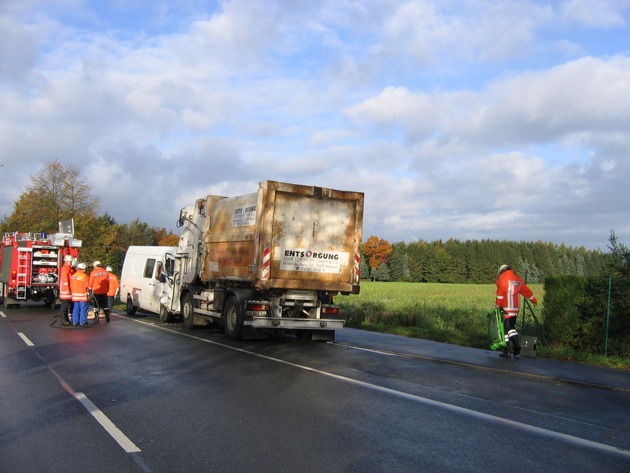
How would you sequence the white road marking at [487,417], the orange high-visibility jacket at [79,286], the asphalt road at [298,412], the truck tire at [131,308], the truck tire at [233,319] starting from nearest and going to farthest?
1. the asphalt road at [298,412]
2. the white road marking at [487,417]
3. the truck tire at [233,319]
4. the orange high-visibility jacket at [79,286]
5. the truck tire at [131,308]

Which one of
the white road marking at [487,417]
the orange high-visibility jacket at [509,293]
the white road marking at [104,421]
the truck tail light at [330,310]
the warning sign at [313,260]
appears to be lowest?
the white road marking at [104,421]

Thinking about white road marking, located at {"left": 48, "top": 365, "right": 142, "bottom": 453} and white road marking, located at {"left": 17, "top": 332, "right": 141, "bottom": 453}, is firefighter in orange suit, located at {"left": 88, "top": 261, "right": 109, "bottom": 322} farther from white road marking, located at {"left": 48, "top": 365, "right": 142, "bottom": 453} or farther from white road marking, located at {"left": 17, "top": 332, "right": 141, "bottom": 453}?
white road marking, located at {"left": 48, "top": 365, "right": 142, "bottom": 453}

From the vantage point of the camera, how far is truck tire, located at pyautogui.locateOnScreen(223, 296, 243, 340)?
13.8 meters

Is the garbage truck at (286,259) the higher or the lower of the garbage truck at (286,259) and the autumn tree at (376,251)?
the lower

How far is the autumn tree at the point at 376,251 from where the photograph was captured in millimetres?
124887

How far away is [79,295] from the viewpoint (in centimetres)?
1662

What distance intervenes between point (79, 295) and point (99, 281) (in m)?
2.29

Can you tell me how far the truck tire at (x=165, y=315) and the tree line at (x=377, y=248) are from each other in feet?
83.3

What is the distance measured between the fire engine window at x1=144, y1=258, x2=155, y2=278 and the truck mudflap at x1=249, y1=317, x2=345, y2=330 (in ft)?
25.7

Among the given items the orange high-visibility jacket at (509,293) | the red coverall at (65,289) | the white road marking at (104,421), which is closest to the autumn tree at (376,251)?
the red coverall at (65,289)

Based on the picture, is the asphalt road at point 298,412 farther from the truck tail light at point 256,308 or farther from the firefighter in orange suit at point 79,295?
the firefighter in orange suit at point 79,295

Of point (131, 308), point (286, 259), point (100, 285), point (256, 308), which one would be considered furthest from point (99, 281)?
point (286, 259)

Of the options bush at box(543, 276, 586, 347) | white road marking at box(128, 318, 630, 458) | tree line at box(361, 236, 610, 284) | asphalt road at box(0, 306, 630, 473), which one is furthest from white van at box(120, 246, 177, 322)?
tree line at box(361, 236, 610, 284)

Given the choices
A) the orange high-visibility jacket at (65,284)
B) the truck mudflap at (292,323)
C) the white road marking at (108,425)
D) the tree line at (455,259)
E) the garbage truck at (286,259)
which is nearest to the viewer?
the white road marking at (108,425)
